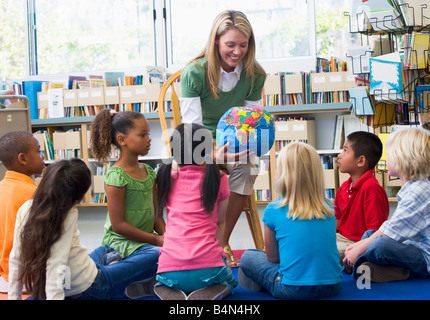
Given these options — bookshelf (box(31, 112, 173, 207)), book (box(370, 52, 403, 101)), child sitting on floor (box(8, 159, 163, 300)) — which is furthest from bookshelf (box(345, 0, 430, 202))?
bookshelf (box(31, 112, 173, 207))

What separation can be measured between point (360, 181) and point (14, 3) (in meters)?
5.02

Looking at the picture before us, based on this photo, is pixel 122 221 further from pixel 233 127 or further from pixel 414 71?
pixel 414 71

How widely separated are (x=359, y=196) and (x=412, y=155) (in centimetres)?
38

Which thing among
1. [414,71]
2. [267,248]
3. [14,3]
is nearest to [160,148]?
[14,3]

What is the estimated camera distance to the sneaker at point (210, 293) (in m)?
1.83

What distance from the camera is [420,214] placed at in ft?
6.76

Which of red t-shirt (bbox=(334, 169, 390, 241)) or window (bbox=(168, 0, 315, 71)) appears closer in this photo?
red t-shirt (bbox=(334, 169, 390, 241))

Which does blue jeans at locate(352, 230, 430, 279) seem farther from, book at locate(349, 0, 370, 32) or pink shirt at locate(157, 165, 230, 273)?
book at locate(349, 0, 370, 32)

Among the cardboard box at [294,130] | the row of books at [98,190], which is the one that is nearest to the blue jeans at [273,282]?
the cardboard box at [294,130]

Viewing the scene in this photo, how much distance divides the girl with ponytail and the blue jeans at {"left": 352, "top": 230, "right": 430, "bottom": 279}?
1.85 ft

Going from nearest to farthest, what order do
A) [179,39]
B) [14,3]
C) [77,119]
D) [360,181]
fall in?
[360,181], [77,119], [179,39], [14,3]

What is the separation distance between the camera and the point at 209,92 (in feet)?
8.35

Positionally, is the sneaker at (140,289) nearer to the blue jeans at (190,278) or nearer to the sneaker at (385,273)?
the blue jeans at (190,278)

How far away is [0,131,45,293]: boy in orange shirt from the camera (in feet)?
6.69
